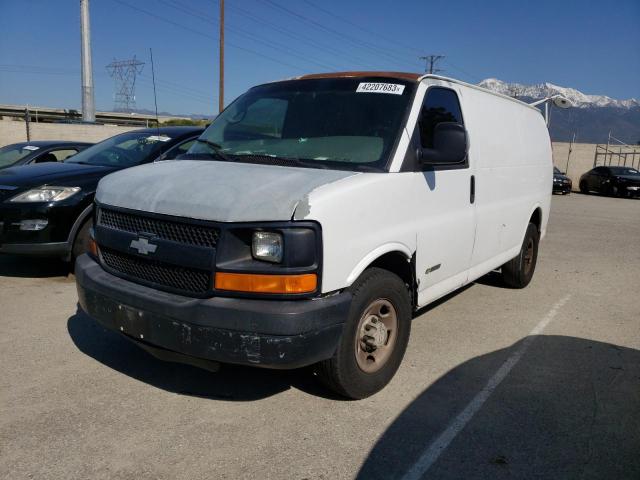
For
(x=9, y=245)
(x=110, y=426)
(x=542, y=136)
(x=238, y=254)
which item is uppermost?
(x=542, y=136)

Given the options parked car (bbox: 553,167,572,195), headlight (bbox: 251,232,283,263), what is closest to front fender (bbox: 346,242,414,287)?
headlight (bbox: 251,232,283,263)

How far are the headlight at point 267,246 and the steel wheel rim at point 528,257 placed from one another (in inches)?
173

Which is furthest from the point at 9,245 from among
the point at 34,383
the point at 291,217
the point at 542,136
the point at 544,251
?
the point at 544,251

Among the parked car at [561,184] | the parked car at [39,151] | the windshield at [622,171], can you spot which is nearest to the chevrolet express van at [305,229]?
the parked car at [39,151]

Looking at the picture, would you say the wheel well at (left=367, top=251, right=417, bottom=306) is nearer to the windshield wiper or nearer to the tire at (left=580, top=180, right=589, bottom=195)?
the windshield wiper

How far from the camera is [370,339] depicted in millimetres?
3426

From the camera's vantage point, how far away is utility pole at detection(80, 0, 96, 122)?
25.7 metres

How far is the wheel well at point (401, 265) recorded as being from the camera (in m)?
3.53

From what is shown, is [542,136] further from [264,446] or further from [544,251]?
[264,446]

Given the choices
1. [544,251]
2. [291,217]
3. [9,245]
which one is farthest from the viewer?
[544,251]

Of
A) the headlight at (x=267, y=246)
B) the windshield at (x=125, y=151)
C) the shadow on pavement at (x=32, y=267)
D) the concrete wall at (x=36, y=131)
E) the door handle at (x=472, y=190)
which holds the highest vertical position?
the concrete wall at (x=36, y=131)

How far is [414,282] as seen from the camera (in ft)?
12.5

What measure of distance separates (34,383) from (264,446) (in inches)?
68.0

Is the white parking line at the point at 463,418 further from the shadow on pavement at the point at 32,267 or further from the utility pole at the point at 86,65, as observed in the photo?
the utility pole at the point at 86,65
